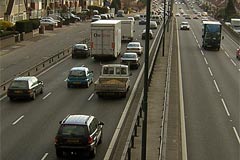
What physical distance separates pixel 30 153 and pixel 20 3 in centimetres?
7820

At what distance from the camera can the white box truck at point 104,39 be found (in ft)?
159

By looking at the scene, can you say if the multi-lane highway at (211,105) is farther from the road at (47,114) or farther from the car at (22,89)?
the car at (22,89)

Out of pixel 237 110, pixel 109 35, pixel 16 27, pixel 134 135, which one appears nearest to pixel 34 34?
pixel 16 27

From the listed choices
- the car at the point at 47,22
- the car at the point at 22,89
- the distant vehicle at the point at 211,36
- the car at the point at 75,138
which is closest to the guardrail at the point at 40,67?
the car at the point at 22,89

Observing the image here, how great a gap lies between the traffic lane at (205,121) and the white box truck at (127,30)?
973 inches

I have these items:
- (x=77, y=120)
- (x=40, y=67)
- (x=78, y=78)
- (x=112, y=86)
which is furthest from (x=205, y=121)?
(x=40, y=67)

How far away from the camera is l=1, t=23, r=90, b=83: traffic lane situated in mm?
46169

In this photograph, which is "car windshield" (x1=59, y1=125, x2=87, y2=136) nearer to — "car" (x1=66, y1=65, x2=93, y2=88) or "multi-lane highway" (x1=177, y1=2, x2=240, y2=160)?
"multi-lane highway" (x1=177, y1=2, x2=240, y2=160)

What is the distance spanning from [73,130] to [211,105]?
529 inches

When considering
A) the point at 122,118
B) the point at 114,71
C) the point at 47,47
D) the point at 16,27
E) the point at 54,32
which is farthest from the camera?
the point at 54,32

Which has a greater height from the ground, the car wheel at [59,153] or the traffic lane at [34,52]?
the car wheel at [59,153]

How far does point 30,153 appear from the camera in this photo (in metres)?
20.8

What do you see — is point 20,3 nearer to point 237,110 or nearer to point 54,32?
point 54,32

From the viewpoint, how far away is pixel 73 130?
19578 mm
